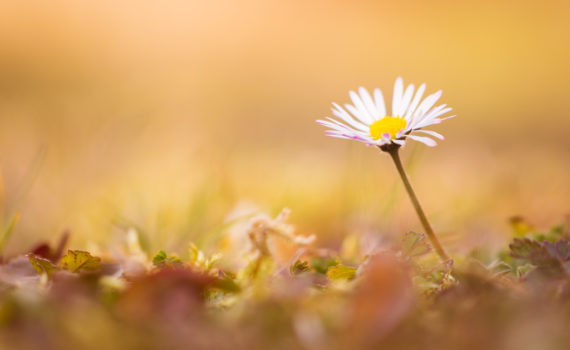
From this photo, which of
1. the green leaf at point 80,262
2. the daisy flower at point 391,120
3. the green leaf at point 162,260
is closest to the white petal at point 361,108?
the daisy flower at point 391,120

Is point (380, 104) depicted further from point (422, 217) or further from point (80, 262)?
point (80, 262)

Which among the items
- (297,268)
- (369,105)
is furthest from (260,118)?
(297,268)

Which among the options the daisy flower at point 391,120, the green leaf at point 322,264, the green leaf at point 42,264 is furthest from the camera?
the green leaf at point 322,264

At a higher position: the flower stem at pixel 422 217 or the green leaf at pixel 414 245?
the flower stem at pixel 422 217

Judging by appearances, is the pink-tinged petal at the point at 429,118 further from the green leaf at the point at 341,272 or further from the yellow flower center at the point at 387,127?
the green leaf at the point at 341,272

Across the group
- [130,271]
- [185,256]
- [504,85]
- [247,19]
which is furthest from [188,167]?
[247,19]

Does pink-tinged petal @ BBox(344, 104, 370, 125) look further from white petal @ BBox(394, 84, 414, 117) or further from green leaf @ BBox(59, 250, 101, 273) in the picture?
green leaf @ BBox(59, 250, 101, 273)
